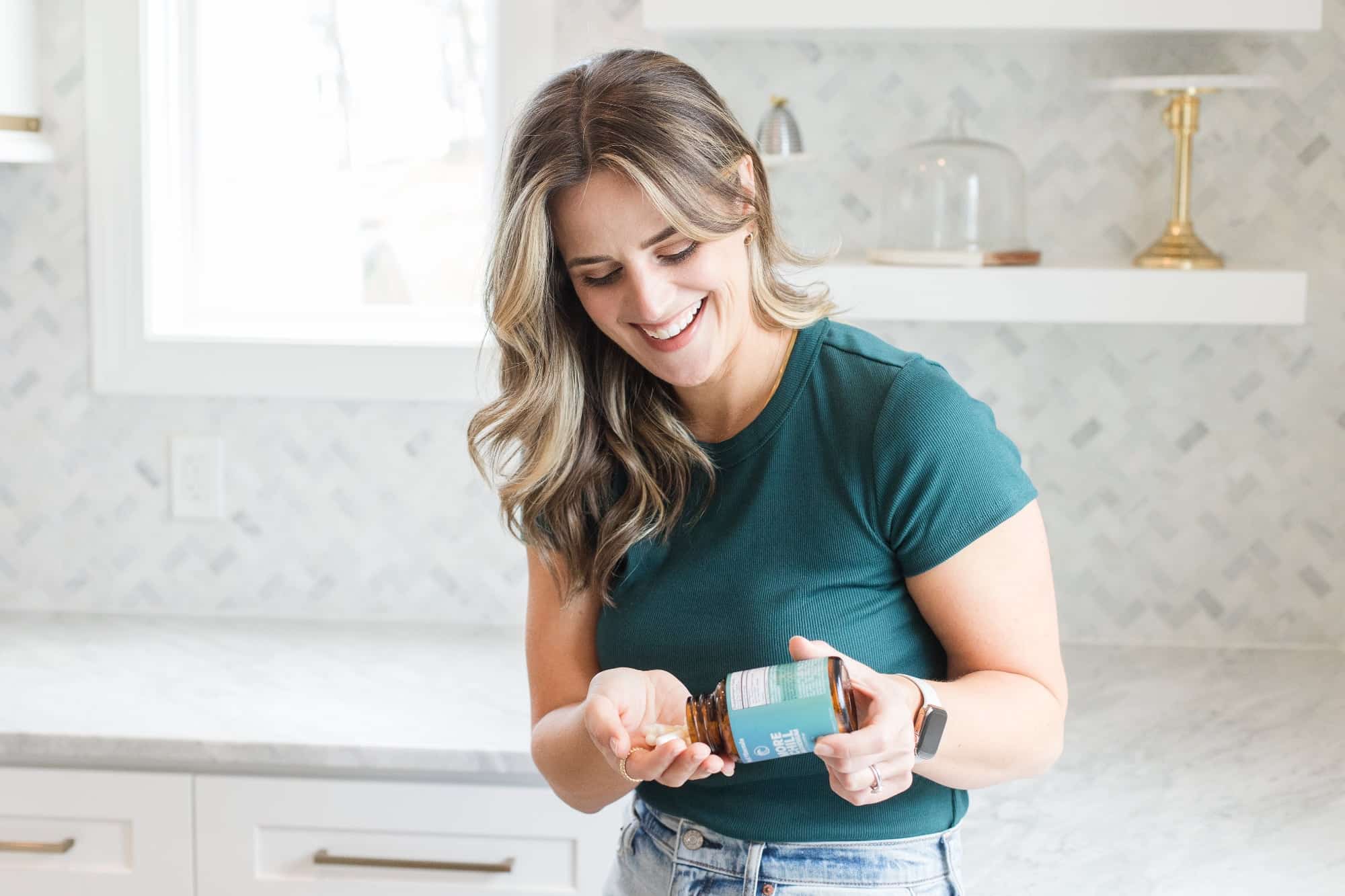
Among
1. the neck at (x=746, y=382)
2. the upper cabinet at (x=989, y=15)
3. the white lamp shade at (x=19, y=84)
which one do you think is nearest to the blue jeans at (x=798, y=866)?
the neck at (x=746, y=382)

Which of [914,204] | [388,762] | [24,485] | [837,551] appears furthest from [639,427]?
[24,485]

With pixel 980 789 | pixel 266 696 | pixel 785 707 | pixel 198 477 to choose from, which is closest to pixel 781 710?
pixel 785 707

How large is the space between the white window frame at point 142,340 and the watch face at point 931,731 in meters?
1.28

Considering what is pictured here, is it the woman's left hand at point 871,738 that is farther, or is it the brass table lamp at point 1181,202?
the brass table lamp at point 1181,202

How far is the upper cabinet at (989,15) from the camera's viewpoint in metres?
1.69

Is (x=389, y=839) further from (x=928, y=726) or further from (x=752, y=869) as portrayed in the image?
(x=928, y=726)

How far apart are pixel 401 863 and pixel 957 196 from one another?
122 cm

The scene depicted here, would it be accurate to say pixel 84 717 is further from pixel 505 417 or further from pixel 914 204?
pixel 914 204

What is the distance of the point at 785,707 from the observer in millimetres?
931

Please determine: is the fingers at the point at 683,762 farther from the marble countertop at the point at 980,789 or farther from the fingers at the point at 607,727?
the marble countertop at the point at 980,789

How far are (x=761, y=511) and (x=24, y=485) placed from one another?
65.1 inches

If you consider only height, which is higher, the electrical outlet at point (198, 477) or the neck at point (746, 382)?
the neck at point (746, 382)

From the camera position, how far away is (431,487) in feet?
7.30

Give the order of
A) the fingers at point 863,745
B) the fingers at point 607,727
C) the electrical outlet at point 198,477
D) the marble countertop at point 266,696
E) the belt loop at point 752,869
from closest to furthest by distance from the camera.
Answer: the fingers at point 863,745
the fingers at point 607,727
the belt loop at point 752,869
the marble countertop at point 266,696
the electrical outlet at point 198,477
